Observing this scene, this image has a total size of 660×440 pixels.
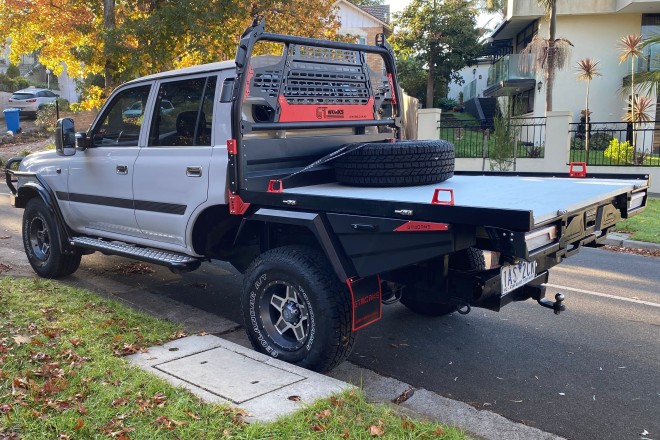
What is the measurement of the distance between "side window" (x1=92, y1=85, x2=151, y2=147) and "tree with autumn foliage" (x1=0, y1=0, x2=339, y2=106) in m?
7.12

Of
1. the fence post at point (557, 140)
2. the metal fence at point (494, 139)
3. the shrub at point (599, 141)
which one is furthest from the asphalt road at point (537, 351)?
the shrub at point (599, 141)

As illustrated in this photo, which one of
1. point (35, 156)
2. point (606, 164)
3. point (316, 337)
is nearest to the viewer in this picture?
point (316, 337)

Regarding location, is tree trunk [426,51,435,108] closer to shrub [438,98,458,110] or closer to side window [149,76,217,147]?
shrub [438,98,458,110]

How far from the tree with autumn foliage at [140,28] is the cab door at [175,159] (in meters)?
7.84

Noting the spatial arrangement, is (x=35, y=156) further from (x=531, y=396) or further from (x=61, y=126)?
(x=531, y=396)

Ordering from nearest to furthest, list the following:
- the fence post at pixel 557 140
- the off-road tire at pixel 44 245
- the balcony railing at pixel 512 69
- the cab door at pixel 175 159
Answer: the cab door at pixel 175 159
the off-road tire at pixel 44 245
the fence post at pixel 557 140
the balcony railing at pixel 512 69

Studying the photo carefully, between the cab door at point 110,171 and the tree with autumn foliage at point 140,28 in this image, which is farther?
the tree with autumn foliage at point 140,28

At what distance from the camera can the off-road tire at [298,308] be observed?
4.13 m

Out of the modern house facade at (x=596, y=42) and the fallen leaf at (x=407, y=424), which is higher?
the modern house facade at (x=596, y=42)

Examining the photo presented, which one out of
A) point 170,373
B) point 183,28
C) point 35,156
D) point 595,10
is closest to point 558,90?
point 595,10

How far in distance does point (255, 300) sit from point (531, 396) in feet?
6.67

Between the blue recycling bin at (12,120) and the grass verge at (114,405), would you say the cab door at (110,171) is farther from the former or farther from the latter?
the blue recycling bin at (12,120)

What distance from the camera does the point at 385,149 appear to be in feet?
14.8

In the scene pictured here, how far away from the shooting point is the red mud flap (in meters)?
4.07
